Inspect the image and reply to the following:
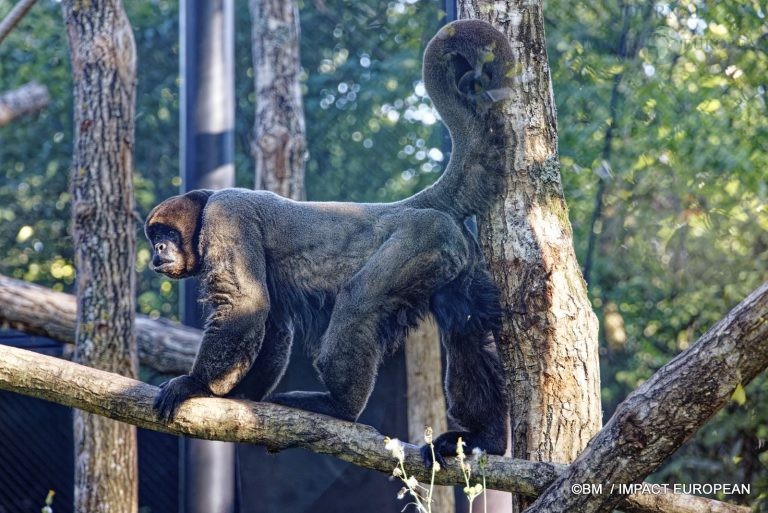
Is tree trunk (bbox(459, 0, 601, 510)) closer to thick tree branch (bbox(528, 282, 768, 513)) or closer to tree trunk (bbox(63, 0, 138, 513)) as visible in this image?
thick tree branch (bbox(528, 282, 768, 513))

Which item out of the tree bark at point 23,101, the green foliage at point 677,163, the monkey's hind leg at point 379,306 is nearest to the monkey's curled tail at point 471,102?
the monkey's hind leg at point 379,306

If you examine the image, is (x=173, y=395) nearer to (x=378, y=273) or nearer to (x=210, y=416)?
(x=210, y=416)

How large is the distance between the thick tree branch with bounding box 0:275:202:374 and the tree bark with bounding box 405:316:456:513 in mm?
1923

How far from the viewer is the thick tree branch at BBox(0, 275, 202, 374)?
25.5 ft

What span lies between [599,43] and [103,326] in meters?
5.24

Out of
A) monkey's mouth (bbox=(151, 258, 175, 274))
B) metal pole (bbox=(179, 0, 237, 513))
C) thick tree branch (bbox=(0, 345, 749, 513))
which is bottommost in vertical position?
thick tree branch (bbox=(0, 345, 749, 513))

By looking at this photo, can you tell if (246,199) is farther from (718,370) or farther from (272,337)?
(718,370)

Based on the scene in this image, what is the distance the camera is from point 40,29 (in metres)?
11.7

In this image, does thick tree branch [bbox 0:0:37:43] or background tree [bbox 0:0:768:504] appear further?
background tree [bbox 0:0:768:504]

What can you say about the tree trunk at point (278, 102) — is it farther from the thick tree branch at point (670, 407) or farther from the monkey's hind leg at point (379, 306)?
the thick tree branch at point (670, 407)

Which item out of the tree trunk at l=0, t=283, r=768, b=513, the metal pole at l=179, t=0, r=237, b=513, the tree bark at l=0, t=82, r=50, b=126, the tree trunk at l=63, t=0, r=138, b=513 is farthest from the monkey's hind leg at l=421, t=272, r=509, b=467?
the tree bark at l=0, t=82, r=50, b=126

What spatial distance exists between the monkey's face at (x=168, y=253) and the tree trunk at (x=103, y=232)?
1070 millimetres

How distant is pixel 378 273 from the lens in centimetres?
484

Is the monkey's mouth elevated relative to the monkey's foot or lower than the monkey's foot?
elevated
